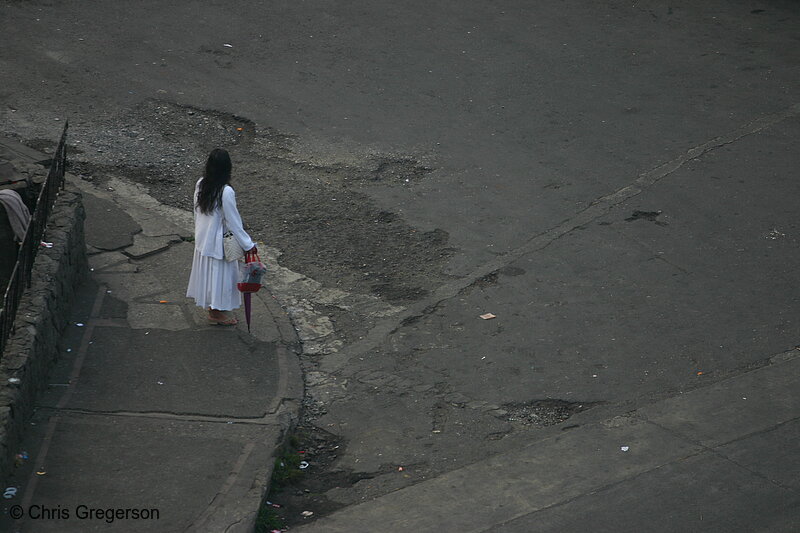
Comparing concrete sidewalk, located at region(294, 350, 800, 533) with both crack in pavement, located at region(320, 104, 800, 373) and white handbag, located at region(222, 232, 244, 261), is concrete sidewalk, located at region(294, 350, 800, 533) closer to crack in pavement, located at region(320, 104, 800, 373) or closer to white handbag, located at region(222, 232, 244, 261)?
crack in pavement, located at region(320, 104, 800, 373)

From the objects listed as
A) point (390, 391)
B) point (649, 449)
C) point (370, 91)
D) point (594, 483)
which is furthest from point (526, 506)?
point (370, 91)

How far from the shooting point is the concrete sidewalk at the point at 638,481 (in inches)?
242

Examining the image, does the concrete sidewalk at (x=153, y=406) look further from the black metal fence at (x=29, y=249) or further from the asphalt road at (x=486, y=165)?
the black metal fence at (x=29, y=249)

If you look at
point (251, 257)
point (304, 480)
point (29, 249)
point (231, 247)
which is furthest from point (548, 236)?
point (29, 249)

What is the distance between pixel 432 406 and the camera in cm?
754

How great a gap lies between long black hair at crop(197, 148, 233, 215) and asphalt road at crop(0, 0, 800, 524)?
1.61 meters

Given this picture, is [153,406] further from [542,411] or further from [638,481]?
[638,481]

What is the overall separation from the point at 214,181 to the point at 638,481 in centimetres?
423

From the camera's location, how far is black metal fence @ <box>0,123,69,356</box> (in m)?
6.47

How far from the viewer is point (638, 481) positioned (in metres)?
6.60

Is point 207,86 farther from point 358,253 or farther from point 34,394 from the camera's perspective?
point 34,394

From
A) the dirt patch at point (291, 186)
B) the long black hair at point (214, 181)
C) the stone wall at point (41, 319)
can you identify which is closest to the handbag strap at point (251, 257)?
the long black hair at point (214, 181)

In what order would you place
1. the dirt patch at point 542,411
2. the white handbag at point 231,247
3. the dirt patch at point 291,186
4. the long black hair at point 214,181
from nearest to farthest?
the dirt patch at point 542,411, the long black hair at point 214,181, the white handbag at point 231,247, the dirt patch at point 291,186

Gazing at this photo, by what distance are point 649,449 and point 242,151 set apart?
657 centimetres
